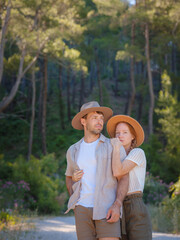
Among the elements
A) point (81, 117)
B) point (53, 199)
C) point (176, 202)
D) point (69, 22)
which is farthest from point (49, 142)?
point (81, 117)

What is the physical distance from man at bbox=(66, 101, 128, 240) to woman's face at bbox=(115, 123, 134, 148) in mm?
213

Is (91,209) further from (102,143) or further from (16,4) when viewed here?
(16,4)

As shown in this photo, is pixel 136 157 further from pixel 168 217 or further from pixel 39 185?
pixel 39 185

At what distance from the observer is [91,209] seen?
307 centimetres

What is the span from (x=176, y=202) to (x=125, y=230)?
521 centimetres

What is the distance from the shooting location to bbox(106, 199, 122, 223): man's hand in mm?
2936

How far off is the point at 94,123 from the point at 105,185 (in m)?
0.63

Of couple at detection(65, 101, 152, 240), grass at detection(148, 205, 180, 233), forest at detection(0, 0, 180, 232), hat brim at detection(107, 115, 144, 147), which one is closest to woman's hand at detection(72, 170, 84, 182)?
couple at detection(65, 101, 152, 240)

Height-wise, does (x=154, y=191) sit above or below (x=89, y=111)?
below

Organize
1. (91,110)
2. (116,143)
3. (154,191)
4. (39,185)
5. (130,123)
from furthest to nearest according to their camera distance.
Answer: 1. (154,191)
2. (39,185)
3. (130,123)
4. (91,110)
5. (116,143)

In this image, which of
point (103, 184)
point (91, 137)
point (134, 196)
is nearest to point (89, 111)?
point (91, 137)

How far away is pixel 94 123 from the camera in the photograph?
11.2 feet

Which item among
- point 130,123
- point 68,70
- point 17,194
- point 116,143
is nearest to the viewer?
point 116,143

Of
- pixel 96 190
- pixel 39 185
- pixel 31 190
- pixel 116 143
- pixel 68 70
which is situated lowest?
pixel 31 190
